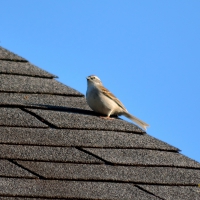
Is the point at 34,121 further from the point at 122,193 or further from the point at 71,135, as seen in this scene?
the point at 122,193

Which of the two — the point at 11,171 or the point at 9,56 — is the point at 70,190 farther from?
the point at 9,56

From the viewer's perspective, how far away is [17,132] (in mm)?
4859

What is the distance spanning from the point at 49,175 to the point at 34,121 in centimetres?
91

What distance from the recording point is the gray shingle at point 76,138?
4.77m

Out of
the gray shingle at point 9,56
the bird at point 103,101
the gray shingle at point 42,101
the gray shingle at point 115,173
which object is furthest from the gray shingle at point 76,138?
the gray shingle at point 9,56

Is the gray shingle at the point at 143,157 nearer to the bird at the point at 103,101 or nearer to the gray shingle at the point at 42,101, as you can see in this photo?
the gray shingle at the point at 42,101

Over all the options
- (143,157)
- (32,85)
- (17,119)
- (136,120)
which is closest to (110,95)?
(136,120)

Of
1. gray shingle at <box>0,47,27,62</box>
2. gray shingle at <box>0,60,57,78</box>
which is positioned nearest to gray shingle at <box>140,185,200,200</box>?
gray shingle at <box>0,60,57,78</box>

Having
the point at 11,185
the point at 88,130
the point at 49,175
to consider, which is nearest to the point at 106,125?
the point at 88,130

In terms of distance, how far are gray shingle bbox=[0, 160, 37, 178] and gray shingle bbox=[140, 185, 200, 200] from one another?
0.68 m

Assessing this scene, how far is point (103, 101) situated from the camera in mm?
6824

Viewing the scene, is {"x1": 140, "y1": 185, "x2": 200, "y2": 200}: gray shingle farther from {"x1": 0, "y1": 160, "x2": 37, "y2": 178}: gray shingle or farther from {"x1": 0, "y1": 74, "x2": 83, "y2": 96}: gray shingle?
{"x1": 0, "y1": 74, "x2": 83, "y2": 96}: gray shingle

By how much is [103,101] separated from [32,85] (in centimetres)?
106

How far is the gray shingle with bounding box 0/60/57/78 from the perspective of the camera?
607 cm
